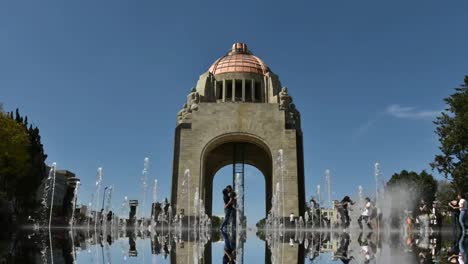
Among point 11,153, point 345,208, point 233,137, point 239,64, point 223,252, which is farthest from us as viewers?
point 239,64

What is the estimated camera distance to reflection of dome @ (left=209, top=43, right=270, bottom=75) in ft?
101

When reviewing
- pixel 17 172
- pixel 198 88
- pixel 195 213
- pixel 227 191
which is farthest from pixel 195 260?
pixel 198 88

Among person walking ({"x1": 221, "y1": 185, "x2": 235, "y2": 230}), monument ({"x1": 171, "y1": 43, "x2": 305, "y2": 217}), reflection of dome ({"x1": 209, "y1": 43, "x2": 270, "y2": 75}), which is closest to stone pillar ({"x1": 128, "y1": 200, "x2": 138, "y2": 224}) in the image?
monument ({"x1": 171, "y1": 43, "x2": 305, "y2": 217})

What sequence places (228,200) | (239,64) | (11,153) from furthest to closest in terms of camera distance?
(239,64)
(11,153)
(228,200)

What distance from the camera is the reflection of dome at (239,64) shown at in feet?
101

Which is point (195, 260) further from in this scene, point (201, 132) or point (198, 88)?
point (198, 88)

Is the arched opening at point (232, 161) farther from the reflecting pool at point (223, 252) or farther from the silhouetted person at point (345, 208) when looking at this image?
the reflecting pool at point (223, 252)

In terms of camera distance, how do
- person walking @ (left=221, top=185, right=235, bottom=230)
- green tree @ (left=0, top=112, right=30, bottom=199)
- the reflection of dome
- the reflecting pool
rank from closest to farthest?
the reflecting pool
person walking @ (left=221, top=185, right=235, bottom=230)
green tree @ (left=0, top=112, right=30, bottom=199)
the reflection of dome

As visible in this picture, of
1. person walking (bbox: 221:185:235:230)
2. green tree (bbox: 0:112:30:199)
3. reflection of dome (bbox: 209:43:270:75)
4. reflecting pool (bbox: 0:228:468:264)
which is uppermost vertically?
reflection of dome (bbox: 209:43:270:75)

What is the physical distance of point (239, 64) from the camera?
31.2 metres

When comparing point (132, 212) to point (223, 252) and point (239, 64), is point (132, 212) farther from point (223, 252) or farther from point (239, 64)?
point (223, 252)

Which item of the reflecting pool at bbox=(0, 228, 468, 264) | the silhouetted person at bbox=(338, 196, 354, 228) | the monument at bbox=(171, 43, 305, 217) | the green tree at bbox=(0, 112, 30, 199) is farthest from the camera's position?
the monument at bbox=(171, 43, 305, 217)

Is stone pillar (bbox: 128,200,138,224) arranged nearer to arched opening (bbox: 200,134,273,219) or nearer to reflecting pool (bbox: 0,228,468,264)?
arched opening (bbox: 200,134,273,219)

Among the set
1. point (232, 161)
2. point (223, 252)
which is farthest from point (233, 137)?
point (223, 252)
